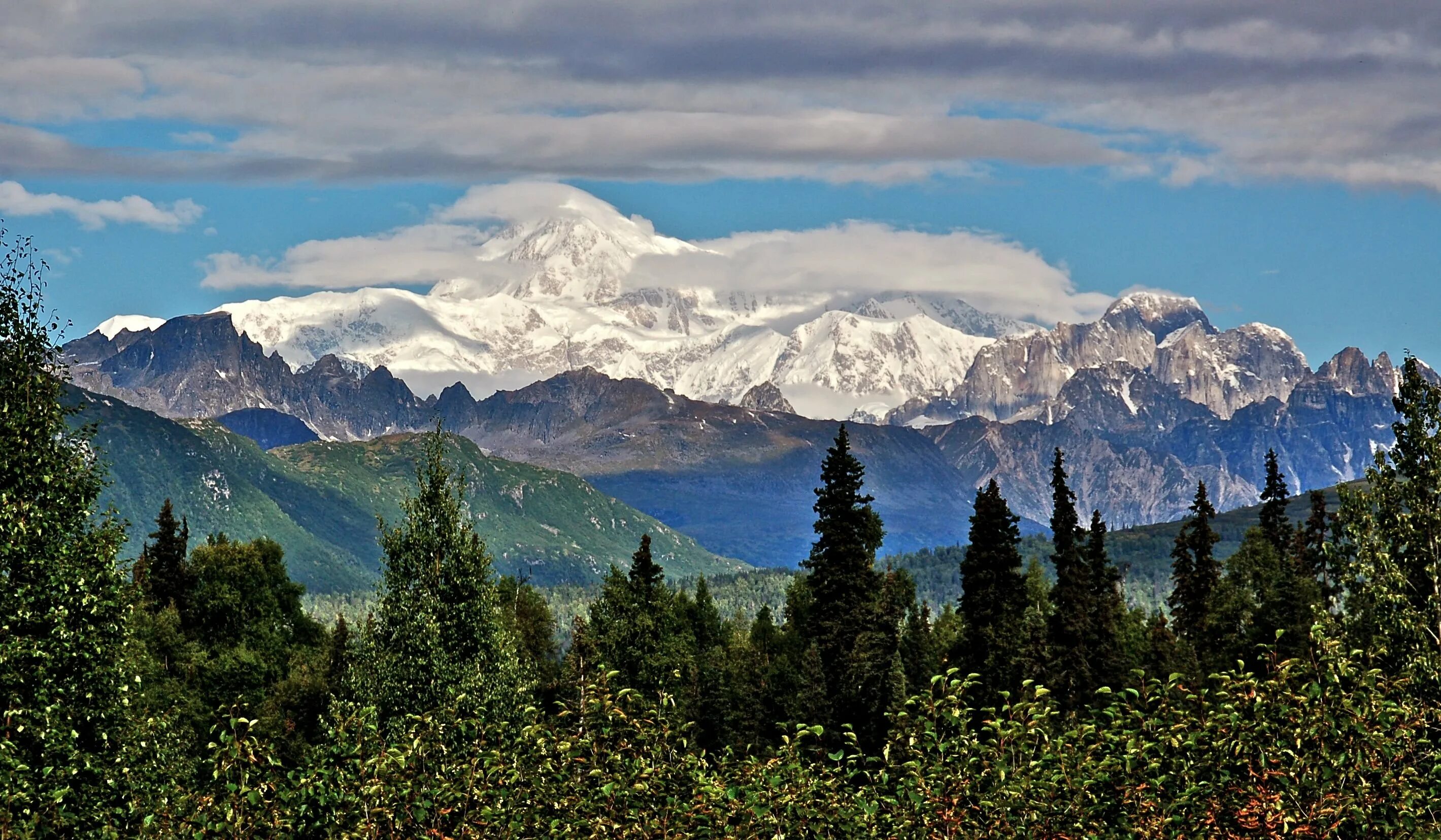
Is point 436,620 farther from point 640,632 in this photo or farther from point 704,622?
point 704,622

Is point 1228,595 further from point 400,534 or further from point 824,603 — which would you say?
point 400,534

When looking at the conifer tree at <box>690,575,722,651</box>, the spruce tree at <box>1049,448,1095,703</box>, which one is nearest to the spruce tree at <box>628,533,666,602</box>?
the spruce tree at <box>1049,448,1095,703</box>

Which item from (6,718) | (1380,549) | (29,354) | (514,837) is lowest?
(514,837)

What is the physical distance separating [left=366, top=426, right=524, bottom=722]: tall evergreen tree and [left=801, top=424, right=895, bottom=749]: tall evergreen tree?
47612mm

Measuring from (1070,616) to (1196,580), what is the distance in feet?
154

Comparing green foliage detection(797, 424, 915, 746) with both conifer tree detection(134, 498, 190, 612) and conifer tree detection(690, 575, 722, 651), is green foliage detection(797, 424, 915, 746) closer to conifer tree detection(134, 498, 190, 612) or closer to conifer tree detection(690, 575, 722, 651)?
conifer tree detection(690, 575, 722, 651)

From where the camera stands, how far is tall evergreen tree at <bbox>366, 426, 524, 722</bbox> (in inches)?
2226

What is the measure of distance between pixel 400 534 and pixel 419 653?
14.8 ft

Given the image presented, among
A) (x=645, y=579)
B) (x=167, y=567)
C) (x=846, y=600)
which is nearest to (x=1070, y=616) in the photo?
(x=846, y=600)

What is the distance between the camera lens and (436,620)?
57344 mm

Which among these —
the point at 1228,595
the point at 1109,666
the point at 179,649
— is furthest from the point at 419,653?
the point at 1228,595

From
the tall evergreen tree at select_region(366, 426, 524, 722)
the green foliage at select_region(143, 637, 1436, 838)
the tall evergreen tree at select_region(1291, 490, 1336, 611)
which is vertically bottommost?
the green foliage at select_region(143, 637, 1436, 838)

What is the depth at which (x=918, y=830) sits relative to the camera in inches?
1300

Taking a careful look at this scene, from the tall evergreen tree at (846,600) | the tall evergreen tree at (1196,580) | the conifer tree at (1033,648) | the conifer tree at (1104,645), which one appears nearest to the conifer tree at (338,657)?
the tall evergreen tree at (846,600)
